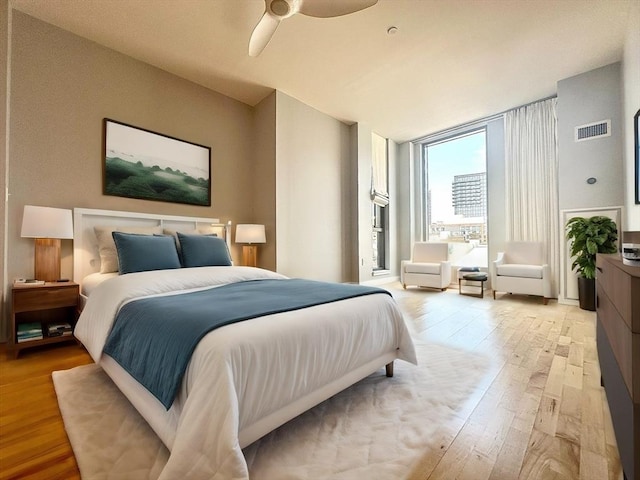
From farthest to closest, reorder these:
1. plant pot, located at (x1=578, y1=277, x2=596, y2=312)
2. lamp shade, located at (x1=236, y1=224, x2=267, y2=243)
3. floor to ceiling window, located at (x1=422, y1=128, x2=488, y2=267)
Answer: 1. floor to ceiling window, located at (x1=422, y1=128, x2=488, y2=267)
2. lamp shade, located at (x1=236, y1=224, x2=267, y2=243)
3. plant pot, located at (x1=578, y1=277, x2=596, y2=312)

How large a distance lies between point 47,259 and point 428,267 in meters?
5.02

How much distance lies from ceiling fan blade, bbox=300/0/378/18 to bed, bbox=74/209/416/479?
211 centimetres

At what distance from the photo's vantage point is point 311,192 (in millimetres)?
4484

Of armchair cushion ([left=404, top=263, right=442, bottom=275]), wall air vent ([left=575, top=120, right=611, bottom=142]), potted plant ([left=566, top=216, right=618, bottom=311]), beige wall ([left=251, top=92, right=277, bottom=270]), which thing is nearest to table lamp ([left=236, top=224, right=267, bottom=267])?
beige wall ([left=251, top=92, right=277, bottom=270])

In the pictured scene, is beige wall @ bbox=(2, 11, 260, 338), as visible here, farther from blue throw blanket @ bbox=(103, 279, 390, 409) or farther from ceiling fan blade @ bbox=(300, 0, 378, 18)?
ceiling fan blade @ bbox=(300, 0, 378, 18)

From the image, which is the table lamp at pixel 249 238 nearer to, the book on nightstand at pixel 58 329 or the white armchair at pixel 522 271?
the book on nightstand at pixel 58 329

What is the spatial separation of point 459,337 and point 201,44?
4.06 m

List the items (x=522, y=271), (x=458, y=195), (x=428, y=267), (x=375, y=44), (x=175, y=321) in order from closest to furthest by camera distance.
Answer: (x=175, y=321) < (x=375, y=44) < (x=522, y=271) < (x=428, y=267) < (x=458, y=195)

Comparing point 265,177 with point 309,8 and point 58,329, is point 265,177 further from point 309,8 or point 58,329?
point 58,329

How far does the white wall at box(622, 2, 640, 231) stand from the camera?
A: 8.44 feet

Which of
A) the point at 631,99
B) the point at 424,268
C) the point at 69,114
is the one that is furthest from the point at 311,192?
the point at 631,99

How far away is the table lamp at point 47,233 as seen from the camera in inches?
89.7

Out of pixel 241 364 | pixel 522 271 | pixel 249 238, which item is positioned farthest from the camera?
pixel 522 271

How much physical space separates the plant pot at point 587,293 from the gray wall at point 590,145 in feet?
3.33
